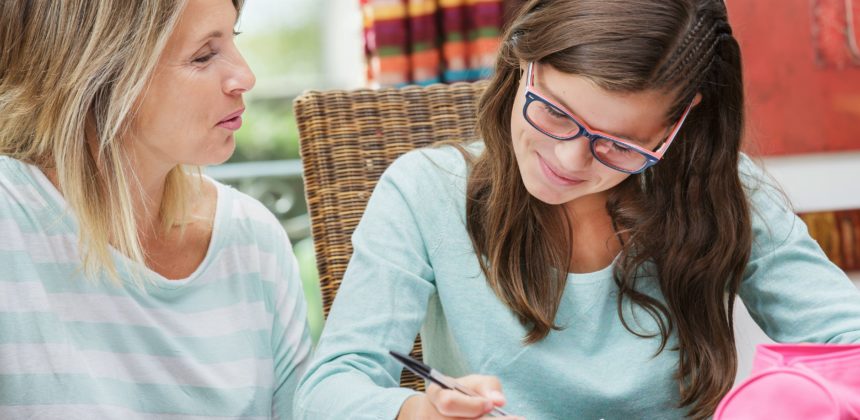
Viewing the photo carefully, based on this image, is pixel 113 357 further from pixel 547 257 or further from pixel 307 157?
pixel 547 257

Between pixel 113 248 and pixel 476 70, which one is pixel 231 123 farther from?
pixel 476 70

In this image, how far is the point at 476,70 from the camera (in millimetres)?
2656

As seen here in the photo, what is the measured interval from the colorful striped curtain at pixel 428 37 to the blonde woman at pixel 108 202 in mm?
1423

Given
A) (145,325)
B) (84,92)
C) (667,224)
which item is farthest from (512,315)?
(84,92)

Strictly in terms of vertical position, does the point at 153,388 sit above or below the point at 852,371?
below

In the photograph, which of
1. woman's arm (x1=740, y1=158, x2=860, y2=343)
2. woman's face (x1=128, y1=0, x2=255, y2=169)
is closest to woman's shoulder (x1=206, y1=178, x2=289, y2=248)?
woman's face (x1=128, y1=0, x2=255, y2=169)

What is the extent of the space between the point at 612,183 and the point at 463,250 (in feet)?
0.76

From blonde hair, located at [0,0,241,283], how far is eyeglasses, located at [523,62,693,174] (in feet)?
1.54

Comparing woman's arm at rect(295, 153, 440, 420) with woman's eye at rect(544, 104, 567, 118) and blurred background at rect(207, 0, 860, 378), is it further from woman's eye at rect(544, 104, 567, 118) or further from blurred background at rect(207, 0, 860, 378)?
blurred background at rect(207, 0, 860, 378)

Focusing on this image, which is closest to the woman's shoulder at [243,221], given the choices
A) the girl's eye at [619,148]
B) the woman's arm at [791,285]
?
the girl's eye at [619,148]

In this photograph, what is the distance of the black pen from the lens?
2.61ft

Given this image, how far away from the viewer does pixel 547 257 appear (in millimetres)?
1257

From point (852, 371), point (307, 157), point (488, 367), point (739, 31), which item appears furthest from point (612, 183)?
point (739, 31)

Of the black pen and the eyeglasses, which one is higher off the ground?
the eyeglasses
